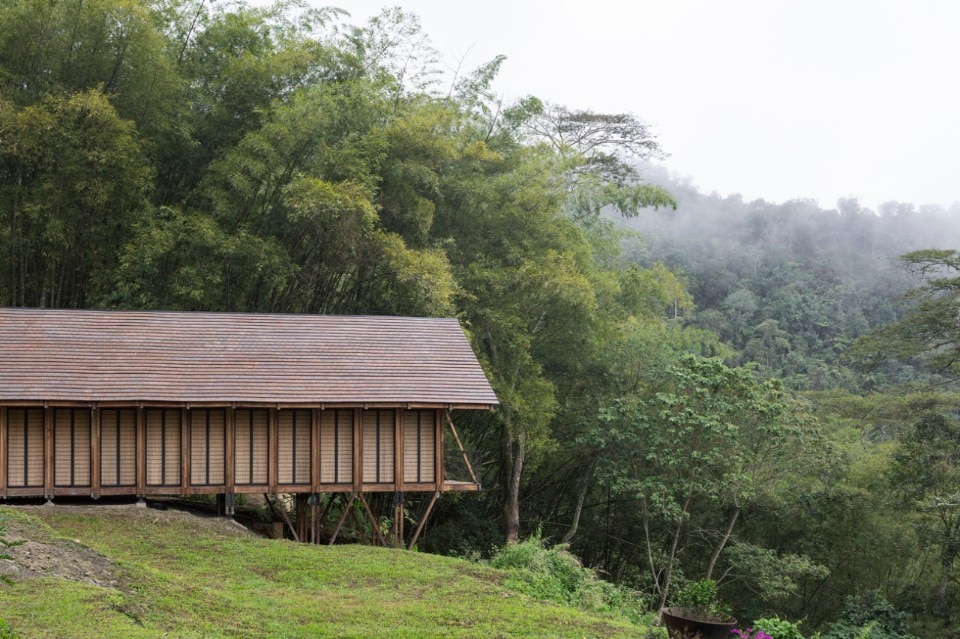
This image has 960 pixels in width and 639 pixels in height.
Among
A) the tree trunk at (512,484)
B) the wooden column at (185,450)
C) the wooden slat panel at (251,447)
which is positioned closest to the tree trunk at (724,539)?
the tree trunk at (512,484)

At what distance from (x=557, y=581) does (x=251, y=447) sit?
510cm

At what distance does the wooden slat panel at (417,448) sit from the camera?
45.8 ft

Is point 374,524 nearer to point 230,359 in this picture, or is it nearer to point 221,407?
point 221,407

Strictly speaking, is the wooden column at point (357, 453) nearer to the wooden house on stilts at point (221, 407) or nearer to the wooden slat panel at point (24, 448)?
the wooden house on stilts at point (221, 407)

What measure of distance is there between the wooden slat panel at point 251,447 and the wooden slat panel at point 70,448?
2.08 m

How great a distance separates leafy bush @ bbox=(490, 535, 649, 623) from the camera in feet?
34.7

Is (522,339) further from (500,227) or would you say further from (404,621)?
(404,621)

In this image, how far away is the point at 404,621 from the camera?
8297 mm

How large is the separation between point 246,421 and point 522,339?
621cm

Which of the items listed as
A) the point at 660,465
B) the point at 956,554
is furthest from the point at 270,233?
the point at 956,554

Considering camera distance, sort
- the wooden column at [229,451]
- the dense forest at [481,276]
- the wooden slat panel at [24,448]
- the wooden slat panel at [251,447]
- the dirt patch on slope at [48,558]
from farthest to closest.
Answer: the dense forest at [481,276]
the wooden slat panel at [251,447]
the wooden column at [229,451]
the wooden slat panel at [24,448]
the dirt patch on slope at [48,558]

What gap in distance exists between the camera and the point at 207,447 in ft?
44.0

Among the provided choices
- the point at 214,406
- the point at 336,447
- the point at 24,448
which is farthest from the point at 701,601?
the point at 24,448

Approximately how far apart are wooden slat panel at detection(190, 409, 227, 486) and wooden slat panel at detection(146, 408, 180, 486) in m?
0.22
